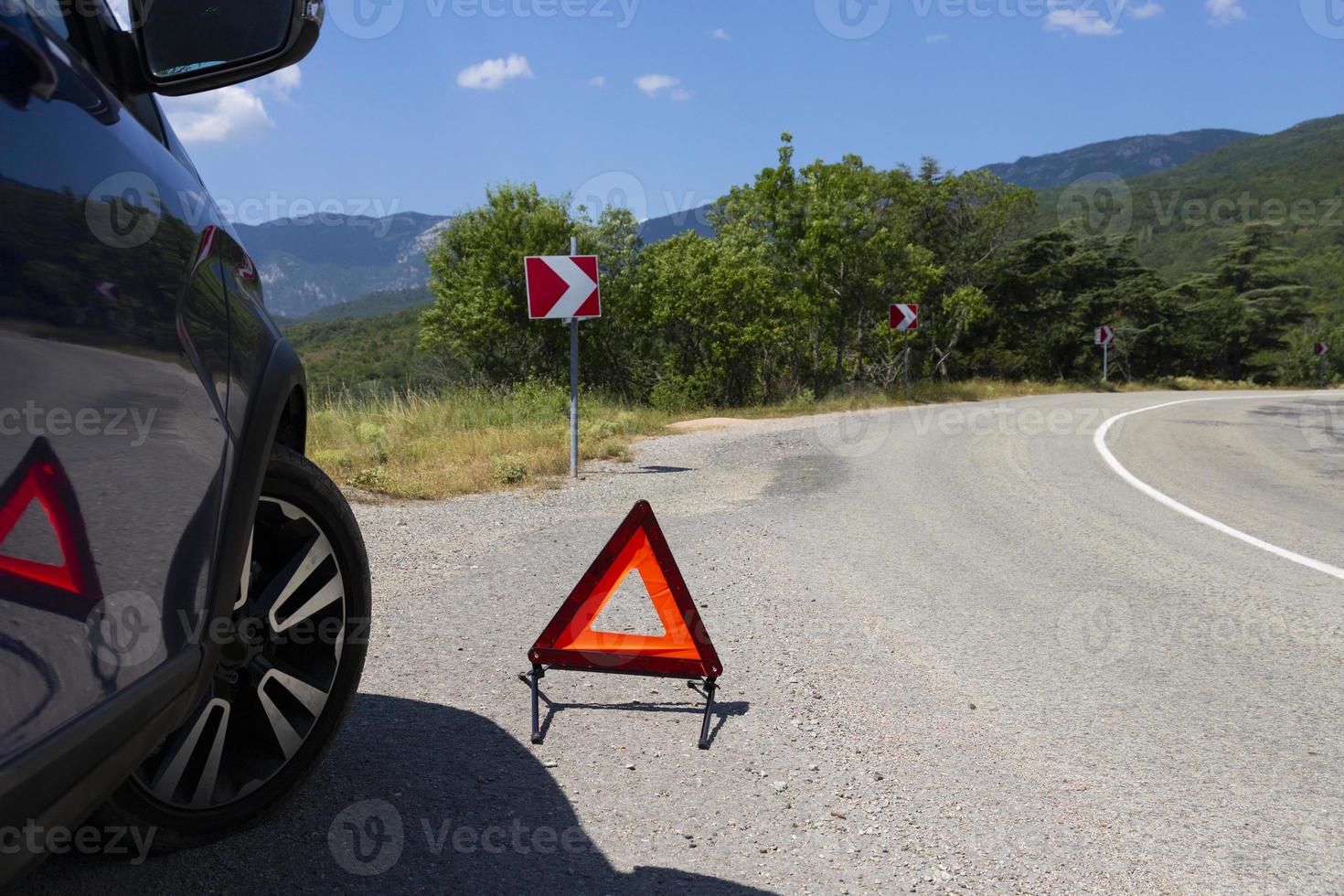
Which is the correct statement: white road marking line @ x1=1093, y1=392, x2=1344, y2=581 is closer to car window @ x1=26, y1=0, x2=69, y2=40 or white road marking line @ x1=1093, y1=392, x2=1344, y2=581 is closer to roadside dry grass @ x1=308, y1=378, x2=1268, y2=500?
roadside dry grass @ x1=308, y1=378, x2=1268, y2=500

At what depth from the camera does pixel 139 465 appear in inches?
70.4

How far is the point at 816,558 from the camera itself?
693cm

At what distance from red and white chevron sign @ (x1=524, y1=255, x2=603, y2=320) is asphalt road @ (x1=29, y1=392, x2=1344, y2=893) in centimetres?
292

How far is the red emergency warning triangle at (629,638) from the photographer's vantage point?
4.01 meters

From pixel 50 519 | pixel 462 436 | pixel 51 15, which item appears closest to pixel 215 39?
pixel 51 15

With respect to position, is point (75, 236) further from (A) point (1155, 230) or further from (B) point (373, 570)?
(A) point (1155, 230)

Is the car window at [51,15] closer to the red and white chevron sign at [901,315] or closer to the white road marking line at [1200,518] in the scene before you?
the white road marking line at [1200,518]

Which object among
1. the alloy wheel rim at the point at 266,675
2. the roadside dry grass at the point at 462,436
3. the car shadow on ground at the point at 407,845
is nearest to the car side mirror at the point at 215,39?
the alloy wheel rim at the point at 266,675

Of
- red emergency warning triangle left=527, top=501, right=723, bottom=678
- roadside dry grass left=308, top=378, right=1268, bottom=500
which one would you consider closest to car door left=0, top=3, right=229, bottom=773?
red emergency warning triangle left=527, top=501, right=723, bottom=678

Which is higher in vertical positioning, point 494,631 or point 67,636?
point 67,636

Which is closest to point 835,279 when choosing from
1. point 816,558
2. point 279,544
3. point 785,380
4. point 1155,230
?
point 785,380

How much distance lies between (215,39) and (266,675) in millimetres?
1648

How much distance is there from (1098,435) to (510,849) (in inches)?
620

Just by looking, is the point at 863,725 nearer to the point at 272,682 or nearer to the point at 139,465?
the point at 272,682
